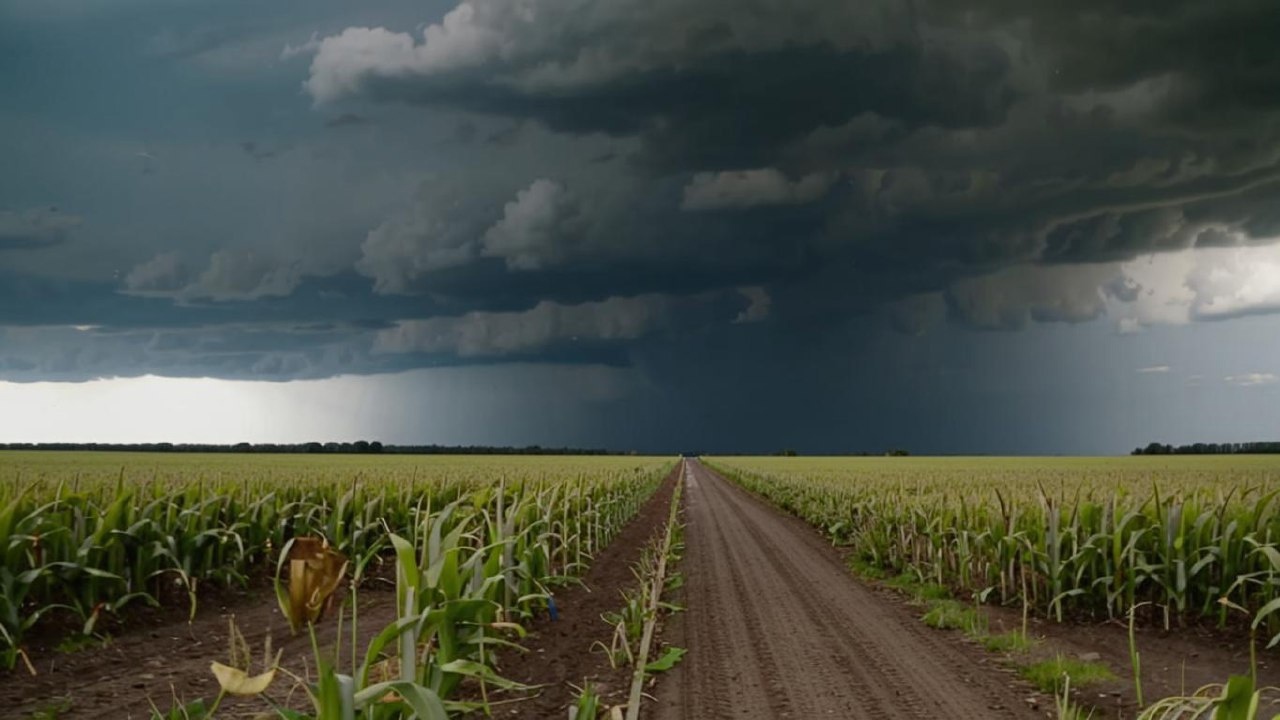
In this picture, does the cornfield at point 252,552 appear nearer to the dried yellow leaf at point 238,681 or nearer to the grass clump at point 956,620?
the dried yellow leaf at point 238,681

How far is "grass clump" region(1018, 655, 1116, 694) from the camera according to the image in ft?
34.5

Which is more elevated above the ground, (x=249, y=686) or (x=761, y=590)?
(x=249, y=686)

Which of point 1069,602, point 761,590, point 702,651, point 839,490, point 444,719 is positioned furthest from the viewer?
point 839,490

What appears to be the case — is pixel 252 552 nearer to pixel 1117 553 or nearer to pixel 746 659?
pixel 746 659

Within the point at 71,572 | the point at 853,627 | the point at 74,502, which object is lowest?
the point at 853,627

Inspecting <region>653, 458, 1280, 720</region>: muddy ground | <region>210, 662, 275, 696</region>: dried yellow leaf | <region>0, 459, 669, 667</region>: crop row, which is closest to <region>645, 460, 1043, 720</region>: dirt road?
<region>653, 458, 1280, 720</region>: muddy ground

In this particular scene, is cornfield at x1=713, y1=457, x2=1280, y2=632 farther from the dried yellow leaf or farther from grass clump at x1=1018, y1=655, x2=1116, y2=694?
the dried yellow leaf

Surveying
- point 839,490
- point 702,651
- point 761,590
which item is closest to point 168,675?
point 702,651

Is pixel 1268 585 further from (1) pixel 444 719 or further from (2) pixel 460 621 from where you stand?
(1) pixel 444 719

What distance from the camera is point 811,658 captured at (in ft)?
38.1

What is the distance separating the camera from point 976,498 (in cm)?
2045

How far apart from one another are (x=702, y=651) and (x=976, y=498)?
35.9 feet

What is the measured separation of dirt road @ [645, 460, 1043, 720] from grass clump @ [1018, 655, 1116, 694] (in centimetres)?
29

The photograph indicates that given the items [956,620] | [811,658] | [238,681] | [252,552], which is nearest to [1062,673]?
[811,658]
